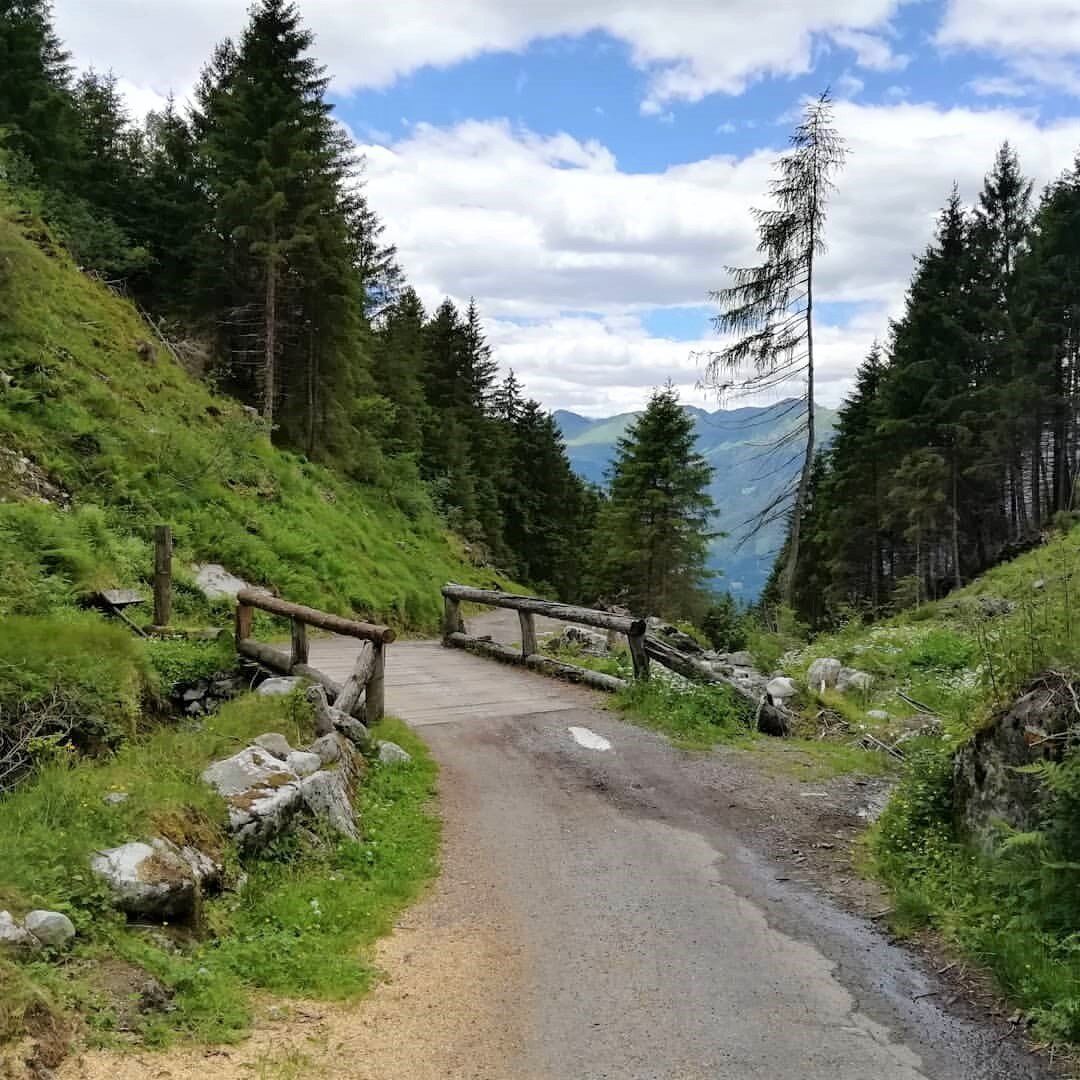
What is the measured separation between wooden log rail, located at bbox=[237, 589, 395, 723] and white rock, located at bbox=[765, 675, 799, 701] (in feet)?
16.6

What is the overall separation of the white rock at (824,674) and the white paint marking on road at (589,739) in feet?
13.1

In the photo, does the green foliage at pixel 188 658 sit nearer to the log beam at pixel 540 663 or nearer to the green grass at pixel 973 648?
the log beam at pixel 540 663

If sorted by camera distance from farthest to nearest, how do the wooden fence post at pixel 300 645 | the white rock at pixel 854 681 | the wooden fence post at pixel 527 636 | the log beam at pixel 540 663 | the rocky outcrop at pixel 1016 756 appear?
the wooden fence post at pixel 527 636, the white rock at pixel 854 681, the log beam at pixel 540 663, the wooden fence post at pixel 300 645, the rocky outcrop at pixel 1016 756

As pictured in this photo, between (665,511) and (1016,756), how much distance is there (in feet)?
Result: 91.5

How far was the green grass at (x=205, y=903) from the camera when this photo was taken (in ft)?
13.0

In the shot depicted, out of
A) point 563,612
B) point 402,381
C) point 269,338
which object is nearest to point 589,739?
point 563,612

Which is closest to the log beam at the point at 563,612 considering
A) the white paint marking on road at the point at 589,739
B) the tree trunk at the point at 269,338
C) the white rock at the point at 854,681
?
the white paint marking on road at the point at 589,739

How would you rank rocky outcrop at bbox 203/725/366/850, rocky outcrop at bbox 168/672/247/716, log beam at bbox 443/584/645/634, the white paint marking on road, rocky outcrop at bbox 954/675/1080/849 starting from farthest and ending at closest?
log beam at bbox 443/584/645/634, rocky outcrop at bbox 168/672/247/716, the white paint marking on road, rocky outcrop at bbox 203/725/366/850, rocky outcrop at bbox 954/675/1080/849

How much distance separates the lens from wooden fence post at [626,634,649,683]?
11422mm

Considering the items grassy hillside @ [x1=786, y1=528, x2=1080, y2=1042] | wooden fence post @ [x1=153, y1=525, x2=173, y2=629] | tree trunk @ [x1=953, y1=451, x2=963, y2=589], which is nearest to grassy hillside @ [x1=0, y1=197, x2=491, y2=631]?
wooden fence post @ [x1=153, y1=525, x2=173, y2=629]

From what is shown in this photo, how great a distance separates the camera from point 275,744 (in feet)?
23.9

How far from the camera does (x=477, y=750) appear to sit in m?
9.38

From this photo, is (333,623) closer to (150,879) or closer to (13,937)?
(150,879)

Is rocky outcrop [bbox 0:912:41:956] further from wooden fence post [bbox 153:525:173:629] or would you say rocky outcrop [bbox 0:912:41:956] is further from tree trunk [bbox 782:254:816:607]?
tree trunk [bbox 782:254:816:607]
